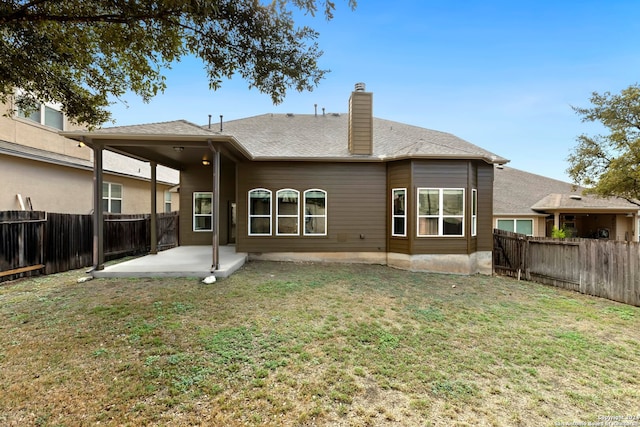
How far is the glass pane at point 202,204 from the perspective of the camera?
11.1m

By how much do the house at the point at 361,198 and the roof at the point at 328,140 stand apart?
0.07 meters

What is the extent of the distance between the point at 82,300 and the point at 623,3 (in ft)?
50.1

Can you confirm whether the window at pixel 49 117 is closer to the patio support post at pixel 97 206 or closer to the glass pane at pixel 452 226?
the patio support post at pixel 97 206

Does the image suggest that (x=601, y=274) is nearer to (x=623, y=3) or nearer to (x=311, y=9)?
(x=623, y=3)

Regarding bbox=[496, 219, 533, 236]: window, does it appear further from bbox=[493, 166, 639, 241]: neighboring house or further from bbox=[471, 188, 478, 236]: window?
bbox=[471, 188, 478, 236]: window

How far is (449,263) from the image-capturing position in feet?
28.6

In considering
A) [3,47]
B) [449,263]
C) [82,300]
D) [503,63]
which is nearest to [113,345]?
[82,300]

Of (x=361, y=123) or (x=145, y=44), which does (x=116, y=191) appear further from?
(x=361, y=123)

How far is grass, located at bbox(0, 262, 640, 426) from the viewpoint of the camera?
2535 mm

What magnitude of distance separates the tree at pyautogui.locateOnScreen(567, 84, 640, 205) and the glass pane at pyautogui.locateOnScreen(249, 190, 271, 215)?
14.7 metres

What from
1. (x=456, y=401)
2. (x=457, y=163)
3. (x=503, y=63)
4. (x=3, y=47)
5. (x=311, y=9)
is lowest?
(x=456, y=401)

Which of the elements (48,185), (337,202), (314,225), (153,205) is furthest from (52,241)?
(337,202)

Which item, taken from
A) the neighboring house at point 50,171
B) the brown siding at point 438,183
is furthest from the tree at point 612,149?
the neighboring house at point 50,171

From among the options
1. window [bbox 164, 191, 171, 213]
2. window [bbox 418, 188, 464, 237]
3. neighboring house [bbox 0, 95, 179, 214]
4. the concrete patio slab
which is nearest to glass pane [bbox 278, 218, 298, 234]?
the concrete patio slab
